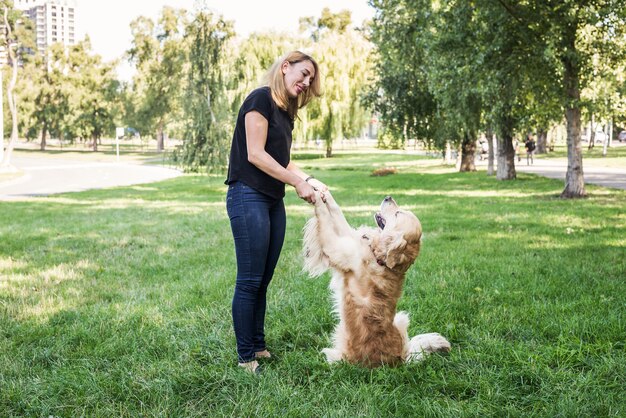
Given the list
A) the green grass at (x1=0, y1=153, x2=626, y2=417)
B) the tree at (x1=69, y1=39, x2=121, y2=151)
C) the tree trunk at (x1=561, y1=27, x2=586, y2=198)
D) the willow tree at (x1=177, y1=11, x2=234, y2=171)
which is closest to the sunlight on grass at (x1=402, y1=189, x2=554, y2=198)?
the tree trunk at (x1=561, y1=27, x2=586, y2=198)

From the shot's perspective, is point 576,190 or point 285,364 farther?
point 576,190

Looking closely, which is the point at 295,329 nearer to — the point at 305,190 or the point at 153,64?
the point at 305,190

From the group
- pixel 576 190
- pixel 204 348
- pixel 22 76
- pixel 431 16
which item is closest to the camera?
pixel 204 348

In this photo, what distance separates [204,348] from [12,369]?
1.33m

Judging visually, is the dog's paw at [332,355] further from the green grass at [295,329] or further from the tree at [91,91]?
the tree at [91,91]

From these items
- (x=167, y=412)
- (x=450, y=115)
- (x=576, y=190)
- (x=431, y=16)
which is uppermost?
(x=431, y=16)

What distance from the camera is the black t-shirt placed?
3.61 m

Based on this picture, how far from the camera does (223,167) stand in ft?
60.8

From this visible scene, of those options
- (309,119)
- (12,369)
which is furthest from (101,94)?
(12,369)

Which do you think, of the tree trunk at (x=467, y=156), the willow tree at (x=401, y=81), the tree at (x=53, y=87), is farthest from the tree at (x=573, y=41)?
the tree at (x=53, y=87)

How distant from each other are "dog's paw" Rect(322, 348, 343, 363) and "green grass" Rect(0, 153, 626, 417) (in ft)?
0.23

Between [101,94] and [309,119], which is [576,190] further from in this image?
[101,94]

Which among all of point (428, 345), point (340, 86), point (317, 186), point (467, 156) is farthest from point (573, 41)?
point (340, 86)

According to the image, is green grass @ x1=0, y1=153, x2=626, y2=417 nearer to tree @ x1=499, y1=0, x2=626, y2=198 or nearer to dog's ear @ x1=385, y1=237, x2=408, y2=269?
dog's ear @ x1=385, y1=237, x2=408, y2=269
